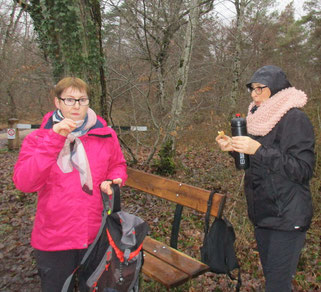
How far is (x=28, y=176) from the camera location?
2.00 m

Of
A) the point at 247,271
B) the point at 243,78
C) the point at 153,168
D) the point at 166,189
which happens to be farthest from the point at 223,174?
the point at 243,78

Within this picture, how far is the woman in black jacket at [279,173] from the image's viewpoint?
6.68ft

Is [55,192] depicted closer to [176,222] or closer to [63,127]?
[63,127]

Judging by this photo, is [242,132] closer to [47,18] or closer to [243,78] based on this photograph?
[47,18]

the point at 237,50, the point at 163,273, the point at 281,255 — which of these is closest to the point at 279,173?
the point at 281,255

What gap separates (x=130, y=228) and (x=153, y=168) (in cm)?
454

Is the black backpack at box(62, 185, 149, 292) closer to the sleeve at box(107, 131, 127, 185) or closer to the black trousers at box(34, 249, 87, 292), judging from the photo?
the black trousers at box(34, 249, 87, 292)

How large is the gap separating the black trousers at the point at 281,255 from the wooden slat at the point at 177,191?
59 centimetres

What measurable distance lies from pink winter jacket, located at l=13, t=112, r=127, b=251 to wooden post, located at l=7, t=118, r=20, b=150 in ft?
31.7

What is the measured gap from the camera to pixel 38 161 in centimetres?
198

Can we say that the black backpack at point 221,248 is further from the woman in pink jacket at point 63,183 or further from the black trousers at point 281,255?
the woman in pink jacket at point 63,183

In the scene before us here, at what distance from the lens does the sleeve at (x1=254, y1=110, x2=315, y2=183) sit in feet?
6.58

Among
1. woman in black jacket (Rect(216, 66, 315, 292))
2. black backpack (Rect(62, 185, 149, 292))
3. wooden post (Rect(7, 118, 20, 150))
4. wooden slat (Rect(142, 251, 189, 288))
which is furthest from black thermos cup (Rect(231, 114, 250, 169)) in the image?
wooden post (Rect(7, 118, 20, 150))

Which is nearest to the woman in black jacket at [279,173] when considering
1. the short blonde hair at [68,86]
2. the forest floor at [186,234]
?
the short blonde hair at [68,86]
